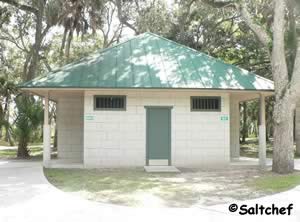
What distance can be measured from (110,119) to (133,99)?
1171 mm

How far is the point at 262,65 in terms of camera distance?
1002 inches

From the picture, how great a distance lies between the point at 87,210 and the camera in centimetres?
765

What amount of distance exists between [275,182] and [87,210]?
5914mm

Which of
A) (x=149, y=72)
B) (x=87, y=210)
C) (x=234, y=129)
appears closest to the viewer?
(x=87, y=210)

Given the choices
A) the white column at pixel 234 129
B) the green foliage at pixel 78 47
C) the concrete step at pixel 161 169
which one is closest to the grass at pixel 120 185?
the concrete step at pixel 161 169

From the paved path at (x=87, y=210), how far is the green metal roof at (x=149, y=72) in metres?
6.16

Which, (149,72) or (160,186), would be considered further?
(149,72)

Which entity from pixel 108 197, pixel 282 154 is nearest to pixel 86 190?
pixel 108 197

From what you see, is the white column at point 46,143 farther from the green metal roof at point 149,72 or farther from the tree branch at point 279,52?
the tree branch at point 279,52

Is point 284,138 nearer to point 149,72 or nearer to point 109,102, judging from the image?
point 149,72

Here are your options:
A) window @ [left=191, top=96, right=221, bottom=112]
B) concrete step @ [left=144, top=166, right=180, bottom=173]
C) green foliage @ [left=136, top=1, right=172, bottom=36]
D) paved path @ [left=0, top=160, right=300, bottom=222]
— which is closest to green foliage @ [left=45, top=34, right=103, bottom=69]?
green foliage @ [left=136, top=1, right=172, bottom=36]

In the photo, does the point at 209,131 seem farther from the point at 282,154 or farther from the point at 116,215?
the point at 116,215

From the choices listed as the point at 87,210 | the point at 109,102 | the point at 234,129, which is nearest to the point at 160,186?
→ the point at 87,210

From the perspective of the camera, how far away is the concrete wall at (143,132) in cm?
1559
